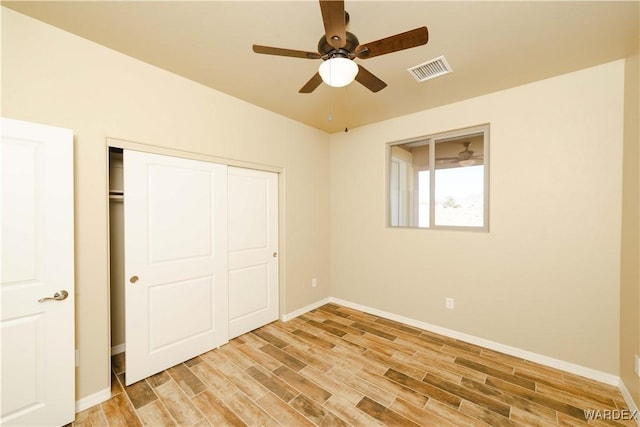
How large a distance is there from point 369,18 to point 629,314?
9.84 feet

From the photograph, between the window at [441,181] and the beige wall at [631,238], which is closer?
the beige wall at [631,238]

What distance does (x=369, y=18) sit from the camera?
Result: 5.77 ft

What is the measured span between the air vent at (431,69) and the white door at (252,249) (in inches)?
79.9

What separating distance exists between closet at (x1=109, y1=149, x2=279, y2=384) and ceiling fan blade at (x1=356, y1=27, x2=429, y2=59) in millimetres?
1953

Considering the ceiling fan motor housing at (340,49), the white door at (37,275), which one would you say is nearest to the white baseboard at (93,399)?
the white door at (37,275)

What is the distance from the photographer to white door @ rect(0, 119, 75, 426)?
1.62 metres

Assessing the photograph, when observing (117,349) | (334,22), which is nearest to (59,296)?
(117,349)

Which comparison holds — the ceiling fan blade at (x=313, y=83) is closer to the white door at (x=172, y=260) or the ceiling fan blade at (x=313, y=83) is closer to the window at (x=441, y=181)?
the white door at (x=172, y=260)

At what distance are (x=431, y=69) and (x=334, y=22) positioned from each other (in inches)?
56.7

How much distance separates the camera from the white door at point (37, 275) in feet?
5.32

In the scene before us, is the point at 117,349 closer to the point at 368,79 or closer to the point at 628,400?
the point at 368,79

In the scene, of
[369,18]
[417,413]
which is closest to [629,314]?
[417,413]

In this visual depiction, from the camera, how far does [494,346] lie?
2801mm

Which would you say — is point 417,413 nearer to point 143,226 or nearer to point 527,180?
point 527,180
